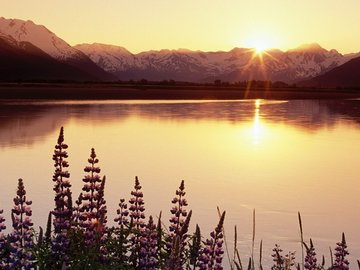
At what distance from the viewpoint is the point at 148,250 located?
20.3ft

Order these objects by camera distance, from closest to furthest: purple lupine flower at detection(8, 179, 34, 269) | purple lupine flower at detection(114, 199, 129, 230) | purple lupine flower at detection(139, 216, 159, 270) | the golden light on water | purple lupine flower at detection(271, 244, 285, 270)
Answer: purple lupine flower at detection(8, 179, 34, 269), purple lupine flower at detection(139, 216, 159, 270), purple lupine flower at detection(271, 244, 285, 270), purple lupine flower at detection(114, 199, 129, 230), the golden light on water

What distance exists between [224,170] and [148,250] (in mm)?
17253

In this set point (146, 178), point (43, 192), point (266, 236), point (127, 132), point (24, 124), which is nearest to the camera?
point (266, 236)

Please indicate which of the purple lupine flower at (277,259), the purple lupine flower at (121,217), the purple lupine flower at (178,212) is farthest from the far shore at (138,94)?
the purple lupine flower at (178,212)

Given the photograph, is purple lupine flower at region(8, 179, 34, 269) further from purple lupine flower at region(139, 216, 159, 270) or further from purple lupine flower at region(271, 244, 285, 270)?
purple lupine flower at region(271, 244, 285, 270)

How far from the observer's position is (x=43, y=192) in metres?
17.4

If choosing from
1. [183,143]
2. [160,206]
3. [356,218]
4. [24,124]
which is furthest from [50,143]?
[356,218]

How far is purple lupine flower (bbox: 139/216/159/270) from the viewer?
20.0ft

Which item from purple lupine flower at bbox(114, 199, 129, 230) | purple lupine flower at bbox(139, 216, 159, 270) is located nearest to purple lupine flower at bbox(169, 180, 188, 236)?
purple lupine flower at bbox(139, 216, 159, 270)

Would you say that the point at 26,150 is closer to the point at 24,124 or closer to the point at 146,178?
the point at 146,178

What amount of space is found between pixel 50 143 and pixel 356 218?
1914cm

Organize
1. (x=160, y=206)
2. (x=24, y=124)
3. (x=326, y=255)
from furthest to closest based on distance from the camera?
(x=24, y=124) < (x=160, y=206) < (x=326, y=255)

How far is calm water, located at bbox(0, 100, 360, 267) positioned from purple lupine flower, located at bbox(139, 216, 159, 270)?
5531 mm

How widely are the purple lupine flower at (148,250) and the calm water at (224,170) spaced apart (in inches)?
218
